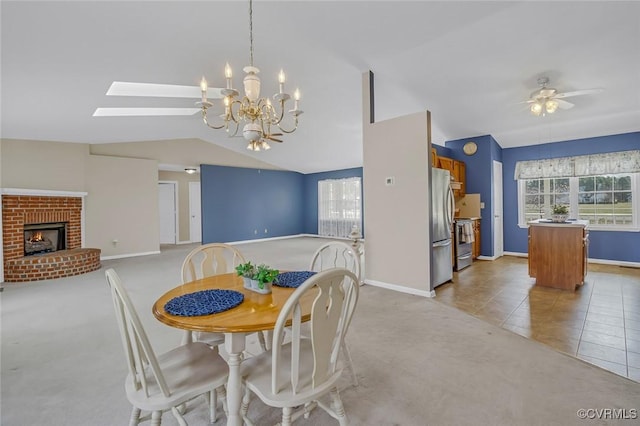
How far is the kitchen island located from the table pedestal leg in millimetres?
4414

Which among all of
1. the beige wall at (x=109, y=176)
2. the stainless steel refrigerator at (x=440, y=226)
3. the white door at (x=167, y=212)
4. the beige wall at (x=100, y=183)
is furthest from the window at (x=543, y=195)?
the white door at (x=167, y=212)

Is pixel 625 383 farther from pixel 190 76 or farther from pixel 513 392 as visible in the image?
pixel 190 76

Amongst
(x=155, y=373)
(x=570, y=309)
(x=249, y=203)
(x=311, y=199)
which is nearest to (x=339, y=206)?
(x=311, y=199)

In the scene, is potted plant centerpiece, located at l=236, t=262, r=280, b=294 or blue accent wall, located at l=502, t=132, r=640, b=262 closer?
potted plant centerpiece, located at l=236, t=262, r=280, b=294

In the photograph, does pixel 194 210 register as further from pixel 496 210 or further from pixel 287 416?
pixel 287 416

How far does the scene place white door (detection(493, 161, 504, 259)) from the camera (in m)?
6.16

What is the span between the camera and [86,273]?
5.26 metres

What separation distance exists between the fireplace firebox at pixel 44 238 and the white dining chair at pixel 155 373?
19.0 ft

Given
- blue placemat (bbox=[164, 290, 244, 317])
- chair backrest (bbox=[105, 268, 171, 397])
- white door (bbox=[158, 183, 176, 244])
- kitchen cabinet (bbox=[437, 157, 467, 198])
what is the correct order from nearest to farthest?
1. chair backrest (bbox=[105, 268, 171, 397])
2. blue placemat (bbox=[164, 290, 244, 317])
3. kitchen cabinet (bbox=[437, 157, 467, 198])
4. white door (bbox=[158, 183, 176, 244])

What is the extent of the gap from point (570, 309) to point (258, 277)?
349cm

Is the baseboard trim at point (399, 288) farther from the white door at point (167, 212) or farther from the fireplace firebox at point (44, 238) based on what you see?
the white door at point (167, 212)

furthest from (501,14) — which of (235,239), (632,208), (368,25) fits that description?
(235,239)

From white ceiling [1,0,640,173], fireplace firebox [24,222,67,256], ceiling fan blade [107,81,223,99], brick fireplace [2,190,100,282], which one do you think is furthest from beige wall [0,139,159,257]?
ceiling fan blade [107,81,223,99]

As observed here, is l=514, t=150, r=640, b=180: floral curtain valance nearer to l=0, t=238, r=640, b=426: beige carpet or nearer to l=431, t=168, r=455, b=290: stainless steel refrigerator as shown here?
l=431, t=168, r=455, b=290: stainless steel refrigerator
